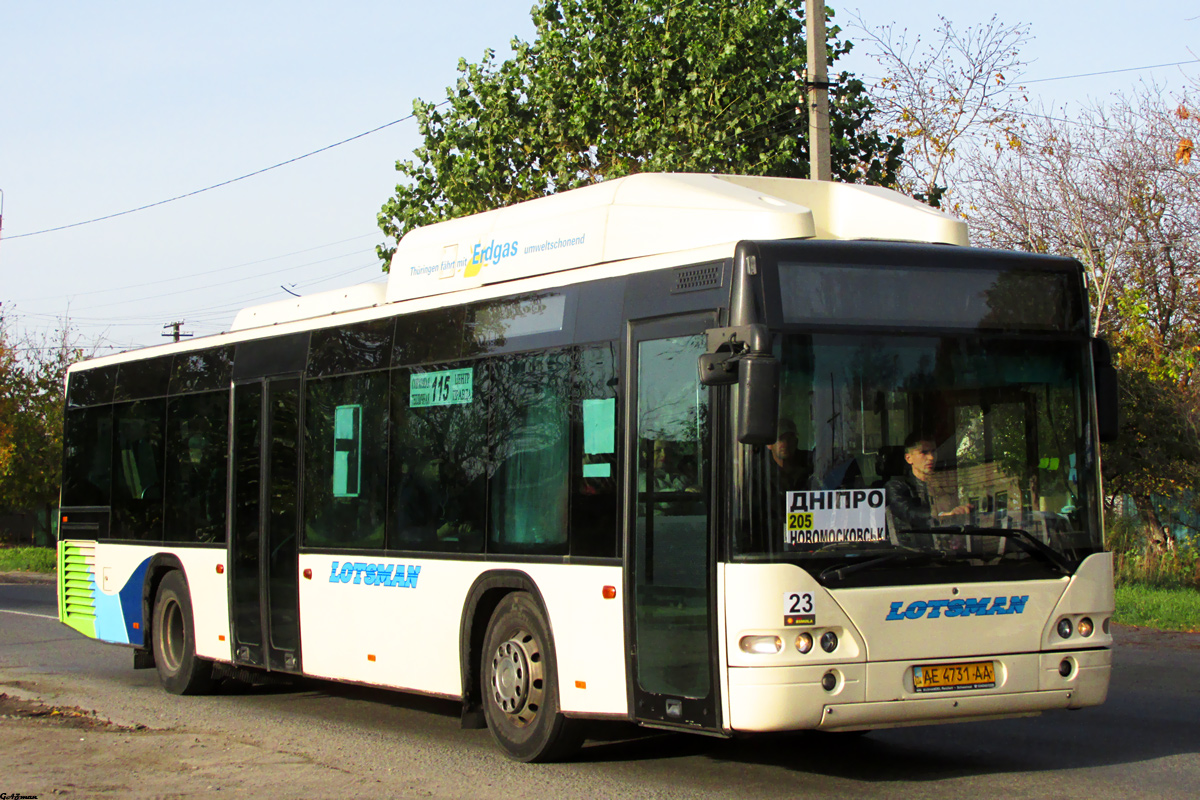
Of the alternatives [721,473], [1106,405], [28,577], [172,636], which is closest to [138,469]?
[172,636]

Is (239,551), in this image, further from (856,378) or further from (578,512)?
(856,378)

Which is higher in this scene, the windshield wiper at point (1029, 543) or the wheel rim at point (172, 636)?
the windshield wiper at point (1029, 543)

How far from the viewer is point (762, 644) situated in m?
7.23

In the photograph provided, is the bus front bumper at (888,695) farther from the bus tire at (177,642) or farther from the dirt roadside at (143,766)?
the bus tire at (177,642)

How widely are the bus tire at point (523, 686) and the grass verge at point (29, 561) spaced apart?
29851 millimetres

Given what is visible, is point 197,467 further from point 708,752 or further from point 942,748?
point 942,748

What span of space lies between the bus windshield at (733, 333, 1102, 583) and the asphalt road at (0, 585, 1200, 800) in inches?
50.6

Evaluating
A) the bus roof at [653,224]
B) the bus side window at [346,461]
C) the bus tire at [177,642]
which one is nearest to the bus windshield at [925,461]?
the bus roof at [653,224]

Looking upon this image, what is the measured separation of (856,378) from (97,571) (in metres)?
9.15

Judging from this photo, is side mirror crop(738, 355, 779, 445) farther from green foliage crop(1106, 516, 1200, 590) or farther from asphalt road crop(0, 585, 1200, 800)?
green foliage crop(1106, 516, 1200, 590)

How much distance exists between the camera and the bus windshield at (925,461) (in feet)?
24.1

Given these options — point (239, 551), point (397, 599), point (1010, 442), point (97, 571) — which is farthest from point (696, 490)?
point (97, 571)

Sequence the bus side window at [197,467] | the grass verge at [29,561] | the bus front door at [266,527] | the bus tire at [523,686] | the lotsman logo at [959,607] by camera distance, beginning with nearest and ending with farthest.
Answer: the lotsman logo at [959,607], the bus tire at [523,686], the bus front door at [266,527], the bus side window at [197,467], the grass verge at [29,561]

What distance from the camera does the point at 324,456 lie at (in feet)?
36.1
